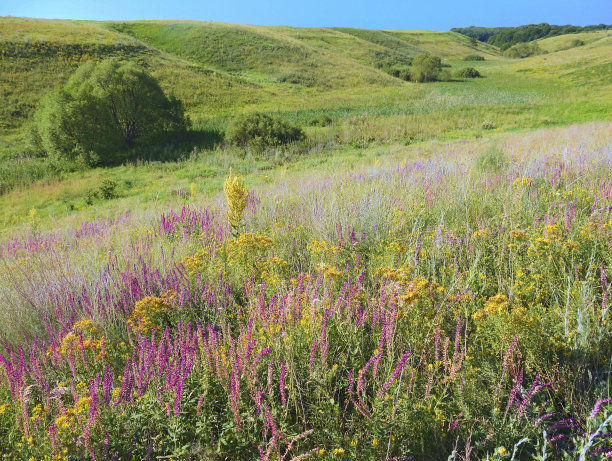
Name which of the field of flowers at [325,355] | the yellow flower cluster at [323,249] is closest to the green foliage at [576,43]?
the field of flowers at [325,355]

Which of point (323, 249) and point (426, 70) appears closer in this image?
point (323, 249)

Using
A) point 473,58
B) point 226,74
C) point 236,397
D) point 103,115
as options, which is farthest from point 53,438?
point 473,58

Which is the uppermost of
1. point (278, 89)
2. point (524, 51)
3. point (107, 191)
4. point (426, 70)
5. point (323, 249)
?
point (524, 51)

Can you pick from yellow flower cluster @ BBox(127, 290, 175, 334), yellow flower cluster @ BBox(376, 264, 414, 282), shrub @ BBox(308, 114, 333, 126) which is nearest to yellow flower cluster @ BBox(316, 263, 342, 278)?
yellow flower cluster @ BBox(376, 264, 414, 282)

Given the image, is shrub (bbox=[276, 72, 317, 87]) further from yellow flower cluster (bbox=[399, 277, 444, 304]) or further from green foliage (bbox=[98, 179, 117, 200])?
yellow flower cluster (bbox=[399, 277, 444, 304])

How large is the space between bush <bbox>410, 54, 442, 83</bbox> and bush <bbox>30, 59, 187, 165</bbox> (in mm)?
43454

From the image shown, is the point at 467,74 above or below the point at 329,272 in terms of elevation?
above

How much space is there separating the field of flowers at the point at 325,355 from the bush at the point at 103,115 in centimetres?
1889

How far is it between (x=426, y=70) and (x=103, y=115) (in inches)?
1961

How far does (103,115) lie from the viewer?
66.9 ft

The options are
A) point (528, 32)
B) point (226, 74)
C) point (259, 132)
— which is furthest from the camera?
point (528, 32)

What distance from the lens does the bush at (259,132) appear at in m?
19.0

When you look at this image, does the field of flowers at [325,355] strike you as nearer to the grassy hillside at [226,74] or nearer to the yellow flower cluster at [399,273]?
the yellow flower cluster at [399,273]

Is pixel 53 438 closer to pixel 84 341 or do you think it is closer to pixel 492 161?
pixel 84 341
